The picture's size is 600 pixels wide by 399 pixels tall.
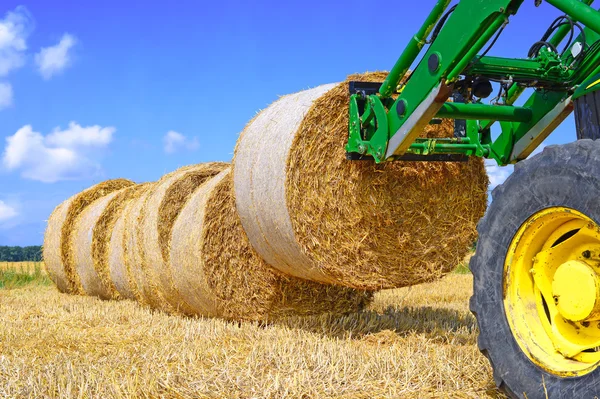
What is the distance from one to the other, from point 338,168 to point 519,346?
2.26m

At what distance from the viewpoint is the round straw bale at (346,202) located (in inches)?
191

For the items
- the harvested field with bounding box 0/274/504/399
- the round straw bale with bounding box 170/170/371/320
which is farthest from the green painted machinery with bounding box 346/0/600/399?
the round straw bale with bounding box 170/170/371/320

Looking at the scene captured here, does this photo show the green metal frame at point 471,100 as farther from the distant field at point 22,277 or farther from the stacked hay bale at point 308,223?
the distant field at point 22,277

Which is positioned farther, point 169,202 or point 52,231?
point 52,231

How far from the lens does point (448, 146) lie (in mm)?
4719

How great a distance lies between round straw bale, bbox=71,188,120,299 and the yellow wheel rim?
6708 mm

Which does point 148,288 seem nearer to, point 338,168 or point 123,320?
point 123,320

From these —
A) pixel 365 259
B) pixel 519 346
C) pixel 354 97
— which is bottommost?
pixel 519 346

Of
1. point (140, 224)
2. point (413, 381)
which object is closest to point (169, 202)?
point (140, 224)

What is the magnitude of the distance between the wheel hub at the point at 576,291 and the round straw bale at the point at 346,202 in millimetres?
2106

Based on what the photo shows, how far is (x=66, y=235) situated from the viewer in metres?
9.98

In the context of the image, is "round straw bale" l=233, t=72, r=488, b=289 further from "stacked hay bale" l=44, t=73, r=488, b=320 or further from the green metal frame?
the green metal frame

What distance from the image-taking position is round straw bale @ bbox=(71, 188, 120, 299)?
894 centimetres

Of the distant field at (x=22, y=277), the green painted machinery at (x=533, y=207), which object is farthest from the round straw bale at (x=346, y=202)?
the distant field at (x=22, y=277)
